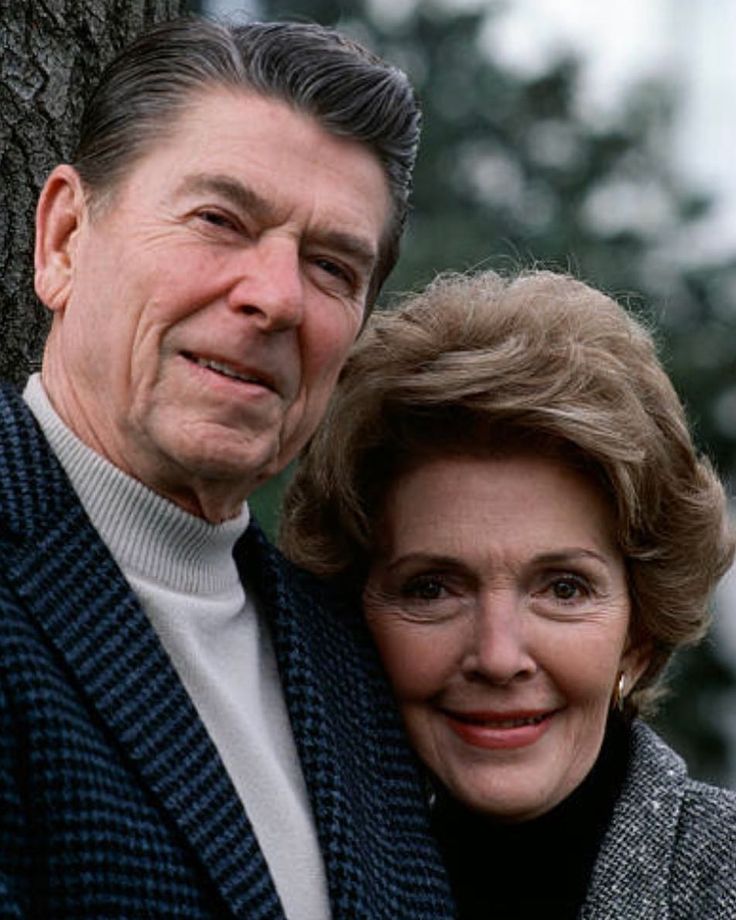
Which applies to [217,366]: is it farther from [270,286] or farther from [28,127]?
[28,127]

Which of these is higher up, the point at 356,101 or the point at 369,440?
the point at 356,101

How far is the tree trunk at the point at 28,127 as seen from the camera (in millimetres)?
2986

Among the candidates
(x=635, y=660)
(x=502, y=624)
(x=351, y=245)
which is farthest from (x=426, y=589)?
(x=351, y=245)

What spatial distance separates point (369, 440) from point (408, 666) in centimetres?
39

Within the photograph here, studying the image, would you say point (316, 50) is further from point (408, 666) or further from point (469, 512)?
point (408, 666)

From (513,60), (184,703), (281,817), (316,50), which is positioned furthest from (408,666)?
(513,60)

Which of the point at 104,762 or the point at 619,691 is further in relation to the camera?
the point at 619,691

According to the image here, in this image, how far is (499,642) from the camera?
281 cm

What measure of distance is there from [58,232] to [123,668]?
2.17ft

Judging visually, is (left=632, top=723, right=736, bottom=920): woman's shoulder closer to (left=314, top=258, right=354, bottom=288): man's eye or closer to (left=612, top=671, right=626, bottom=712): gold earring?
(left=612, top=671, right=626, bottom=712): gold earring

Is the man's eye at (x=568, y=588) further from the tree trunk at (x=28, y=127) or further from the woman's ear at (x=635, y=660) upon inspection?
the tree trunk at (x=28, y=127)

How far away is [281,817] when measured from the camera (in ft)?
7.77

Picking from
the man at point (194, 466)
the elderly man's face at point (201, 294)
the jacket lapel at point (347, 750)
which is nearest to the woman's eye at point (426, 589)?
the jacket lapel at point (347, 750)

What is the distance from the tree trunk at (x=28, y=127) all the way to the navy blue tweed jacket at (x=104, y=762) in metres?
0.69
